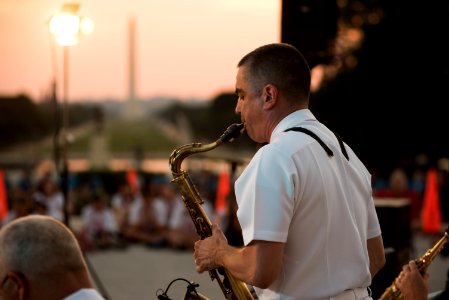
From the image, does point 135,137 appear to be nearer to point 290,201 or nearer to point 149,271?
point 149,271

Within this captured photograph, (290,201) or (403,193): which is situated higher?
(290,201)

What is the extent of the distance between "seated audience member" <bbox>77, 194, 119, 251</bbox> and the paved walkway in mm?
222

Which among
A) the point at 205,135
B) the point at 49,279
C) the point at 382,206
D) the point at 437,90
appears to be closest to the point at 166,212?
the point at 382,206

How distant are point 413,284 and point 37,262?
2035 millimetres

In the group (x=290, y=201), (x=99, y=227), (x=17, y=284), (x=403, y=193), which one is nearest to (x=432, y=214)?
(x=403, y=193)

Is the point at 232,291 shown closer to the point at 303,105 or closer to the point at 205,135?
the point at 303,105

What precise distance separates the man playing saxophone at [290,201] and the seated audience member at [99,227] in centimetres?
1296

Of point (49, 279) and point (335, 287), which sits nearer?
point (49, 279)

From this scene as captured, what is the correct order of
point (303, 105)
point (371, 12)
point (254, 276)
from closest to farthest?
point (254, 276)
point (303, 105)
point (371, 12)

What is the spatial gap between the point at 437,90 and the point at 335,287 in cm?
2402

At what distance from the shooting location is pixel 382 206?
23.8ft

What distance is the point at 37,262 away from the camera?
2.32 m

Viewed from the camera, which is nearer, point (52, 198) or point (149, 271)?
point (149, 271)

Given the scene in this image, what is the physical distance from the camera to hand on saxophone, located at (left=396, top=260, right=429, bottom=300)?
3797mm
